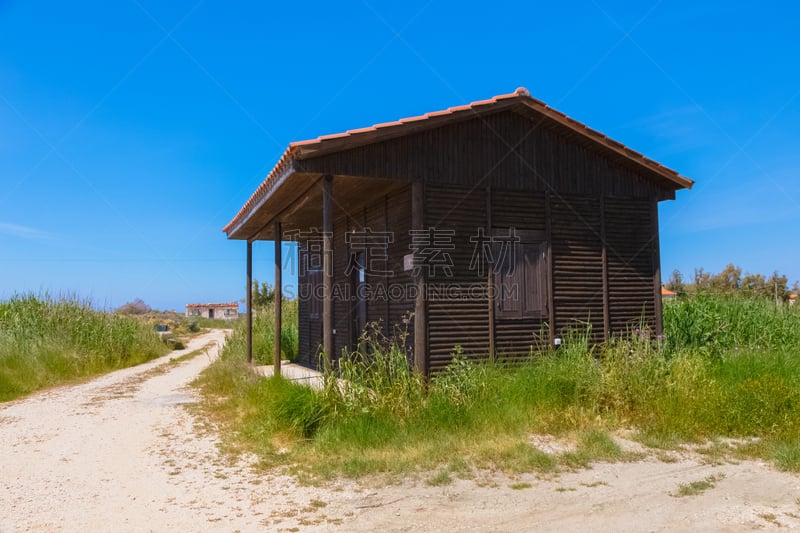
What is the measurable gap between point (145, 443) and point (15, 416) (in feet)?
12.1

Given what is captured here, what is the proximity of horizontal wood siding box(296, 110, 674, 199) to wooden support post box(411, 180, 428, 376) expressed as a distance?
0.30 metres

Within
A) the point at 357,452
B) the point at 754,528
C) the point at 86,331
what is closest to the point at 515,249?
the point at 357,452

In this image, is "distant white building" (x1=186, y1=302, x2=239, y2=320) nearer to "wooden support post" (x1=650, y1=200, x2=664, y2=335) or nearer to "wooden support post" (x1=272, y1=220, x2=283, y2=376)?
"wooden support post" (x1=272, y1=220, x2=283, y2=376)

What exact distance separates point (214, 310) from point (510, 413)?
256 ft

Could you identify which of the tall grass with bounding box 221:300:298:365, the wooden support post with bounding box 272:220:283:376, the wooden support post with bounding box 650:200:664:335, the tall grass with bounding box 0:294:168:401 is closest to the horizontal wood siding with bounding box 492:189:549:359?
the wooden support post with bounding box 650:200:664:335

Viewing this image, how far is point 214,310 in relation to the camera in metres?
79.9

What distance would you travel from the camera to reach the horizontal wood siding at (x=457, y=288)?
8.60 metres

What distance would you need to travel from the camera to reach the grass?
596 cm

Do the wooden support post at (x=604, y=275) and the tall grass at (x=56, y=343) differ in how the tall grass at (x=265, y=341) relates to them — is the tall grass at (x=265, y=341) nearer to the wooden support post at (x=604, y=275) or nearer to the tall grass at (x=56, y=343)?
the tall grass at (x=56, y=343)

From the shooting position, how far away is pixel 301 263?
14.7 metres

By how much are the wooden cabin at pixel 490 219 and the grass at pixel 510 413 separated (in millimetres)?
762

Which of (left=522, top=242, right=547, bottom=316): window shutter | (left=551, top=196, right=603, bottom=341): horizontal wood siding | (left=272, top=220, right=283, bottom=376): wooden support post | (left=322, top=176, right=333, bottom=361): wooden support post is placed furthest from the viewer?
(left=272, top=220, right=283, bottom=376): wooden support post

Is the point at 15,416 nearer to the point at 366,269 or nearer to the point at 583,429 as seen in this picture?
the point at 366,269

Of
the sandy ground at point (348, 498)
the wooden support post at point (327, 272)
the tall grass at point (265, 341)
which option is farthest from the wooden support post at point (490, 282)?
the tall grass at point (265, 341)
